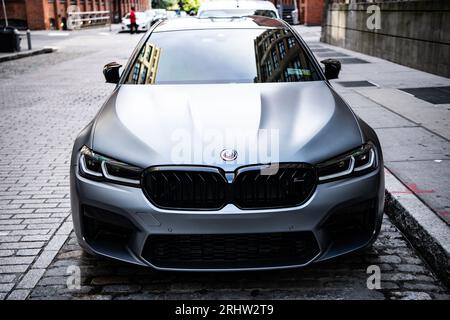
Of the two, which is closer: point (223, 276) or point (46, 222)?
point (223, 276)

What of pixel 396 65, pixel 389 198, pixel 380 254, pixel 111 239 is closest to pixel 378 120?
pixel 389 198

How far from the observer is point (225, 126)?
3.57m

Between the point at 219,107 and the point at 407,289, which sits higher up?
the point at 219,107

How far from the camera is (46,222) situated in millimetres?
4801

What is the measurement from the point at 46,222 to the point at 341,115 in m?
2.65

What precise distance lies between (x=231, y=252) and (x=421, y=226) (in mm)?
1562

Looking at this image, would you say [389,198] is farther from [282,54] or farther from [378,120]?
[378,120]

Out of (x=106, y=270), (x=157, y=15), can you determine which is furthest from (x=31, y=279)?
(x=157, y=15)

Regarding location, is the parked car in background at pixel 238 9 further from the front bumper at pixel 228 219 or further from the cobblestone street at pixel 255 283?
the front bumper at pixel 228 219

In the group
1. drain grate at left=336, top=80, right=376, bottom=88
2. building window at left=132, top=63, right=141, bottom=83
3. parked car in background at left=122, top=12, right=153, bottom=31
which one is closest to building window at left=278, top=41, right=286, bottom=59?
building window at left=132, top=63, right=141, bottom=83

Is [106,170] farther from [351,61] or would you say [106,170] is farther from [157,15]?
[157,15]

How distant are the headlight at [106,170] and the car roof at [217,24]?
7.19 feet

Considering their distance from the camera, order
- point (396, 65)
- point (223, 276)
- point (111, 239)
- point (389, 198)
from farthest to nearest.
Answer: point (396, 65), point (389, 198), point (223, 276), point (111, 239)

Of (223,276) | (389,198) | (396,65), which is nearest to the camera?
(223,276)
